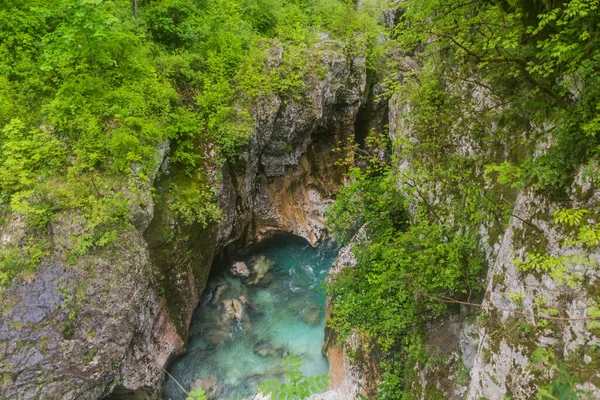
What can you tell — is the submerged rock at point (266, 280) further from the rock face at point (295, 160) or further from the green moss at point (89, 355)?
the green moss at point (89, 355)

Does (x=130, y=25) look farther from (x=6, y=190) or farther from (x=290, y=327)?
(x=290, y=327)

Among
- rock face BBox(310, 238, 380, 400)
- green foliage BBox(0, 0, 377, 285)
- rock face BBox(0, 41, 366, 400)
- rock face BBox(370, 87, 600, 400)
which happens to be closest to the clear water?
rock face BBox(0, 41, 366, 400)

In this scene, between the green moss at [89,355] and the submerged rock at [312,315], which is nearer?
the green moss at [89,355]

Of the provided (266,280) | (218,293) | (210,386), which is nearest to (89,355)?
(210,386)

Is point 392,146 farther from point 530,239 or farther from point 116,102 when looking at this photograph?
point 116,102

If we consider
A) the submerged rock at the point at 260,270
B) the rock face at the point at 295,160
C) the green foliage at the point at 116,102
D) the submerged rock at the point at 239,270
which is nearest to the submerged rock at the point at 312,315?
the submerged rock at the point at 260,270

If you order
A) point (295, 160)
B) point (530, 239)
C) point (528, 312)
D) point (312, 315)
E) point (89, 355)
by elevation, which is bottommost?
point (312, 315)

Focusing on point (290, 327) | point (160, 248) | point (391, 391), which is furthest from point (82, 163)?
point (391, 391)
